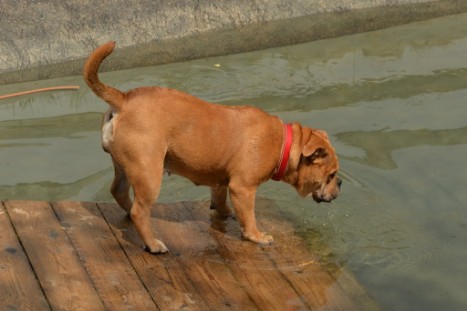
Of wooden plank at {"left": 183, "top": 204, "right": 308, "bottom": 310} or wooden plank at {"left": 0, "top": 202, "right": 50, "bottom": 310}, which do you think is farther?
wooden plank at {"left": 183, "top": 204, "right": 308, "bottom": 310}

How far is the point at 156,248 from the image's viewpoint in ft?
21.5

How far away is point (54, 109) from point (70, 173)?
1456mm

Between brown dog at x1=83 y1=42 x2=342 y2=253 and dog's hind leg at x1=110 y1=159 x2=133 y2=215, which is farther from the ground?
brown dog at x1=83 y1=42 x2=342 y2=253

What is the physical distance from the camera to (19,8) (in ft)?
35.2

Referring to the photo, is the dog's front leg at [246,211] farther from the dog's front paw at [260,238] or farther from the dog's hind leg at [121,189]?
the dog's hind leg at [121,189]

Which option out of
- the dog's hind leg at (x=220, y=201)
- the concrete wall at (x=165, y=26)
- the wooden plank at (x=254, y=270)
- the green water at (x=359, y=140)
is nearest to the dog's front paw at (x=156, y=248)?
the wooden plank at (x=254, y=270)

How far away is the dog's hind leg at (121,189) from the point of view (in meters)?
6.85

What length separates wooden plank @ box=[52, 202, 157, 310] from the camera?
593 centimetres

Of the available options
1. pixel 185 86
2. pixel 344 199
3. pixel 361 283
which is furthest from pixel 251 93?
pixel 361 283

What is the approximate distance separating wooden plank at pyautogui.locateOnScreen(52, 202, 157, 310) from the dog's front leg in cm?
91

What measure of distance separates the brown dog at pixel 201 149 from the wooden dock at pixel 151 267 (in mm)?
203

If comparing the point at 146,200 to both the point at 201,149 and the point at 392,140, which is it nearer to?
the point at 201,149

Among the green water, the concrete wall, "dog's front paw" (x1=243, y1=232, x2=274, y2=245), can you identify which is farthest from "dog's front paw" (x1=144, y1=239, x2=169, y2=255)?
the concrete wall

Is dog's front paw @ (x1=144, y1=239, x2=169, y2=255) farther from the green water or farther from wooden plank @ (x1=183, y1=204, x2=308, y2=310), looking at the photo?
the green water
